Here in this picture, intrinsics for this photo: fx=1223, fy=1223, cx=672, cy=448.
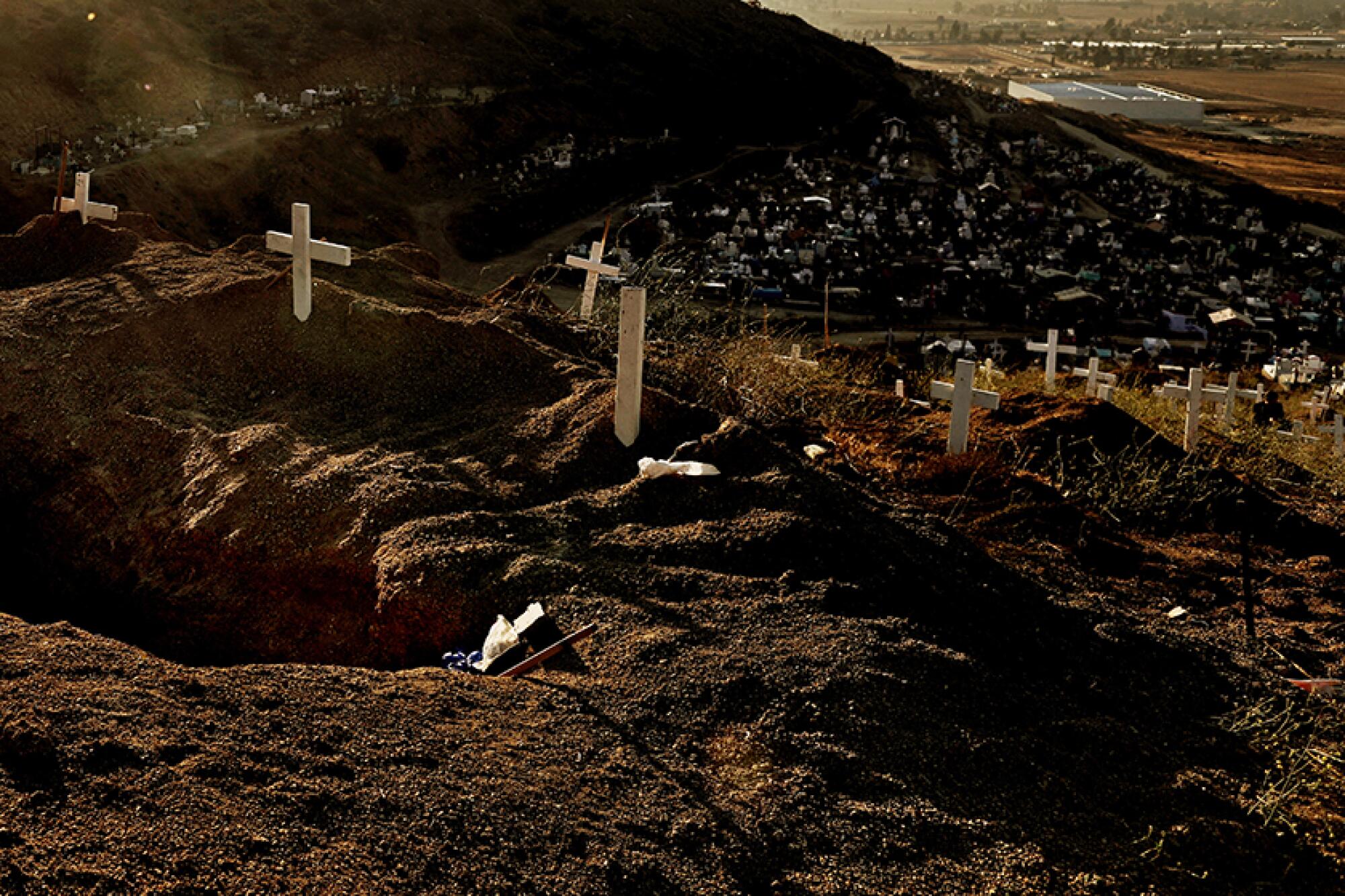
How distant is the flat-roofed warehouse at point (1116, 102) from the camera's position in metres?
83.4

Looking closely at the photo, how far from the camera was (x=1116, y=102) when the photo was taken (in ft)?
279

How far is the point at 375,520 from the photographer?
5.83 m

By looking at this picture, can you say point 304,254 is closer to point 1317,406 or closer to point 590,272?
point 590,272

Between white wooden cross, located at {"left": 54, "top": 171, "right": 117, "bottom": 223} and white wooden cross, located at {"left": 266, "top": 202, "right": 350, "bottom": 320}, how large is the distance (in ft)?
10.4

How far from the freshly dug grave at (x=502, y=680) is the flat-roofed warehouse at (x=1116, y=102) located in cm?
8089

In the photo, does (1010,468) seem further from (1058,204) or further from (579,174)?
(1058,204)

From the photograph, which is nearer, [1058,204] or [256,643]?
[256,643]

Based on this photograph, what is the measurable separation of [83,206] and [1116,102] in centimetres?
8602

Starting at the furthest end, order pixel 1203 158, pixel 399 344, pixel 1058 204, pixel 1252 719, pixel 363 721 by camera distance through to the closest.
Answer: pixel 1203 158 < pixel 1058 204 < pixel 399 344 < pixel 1252 719 < pixel 363 721

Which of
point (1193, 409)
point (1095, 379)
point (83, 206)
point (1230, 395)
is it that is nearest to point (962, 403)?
point (1193, 409)

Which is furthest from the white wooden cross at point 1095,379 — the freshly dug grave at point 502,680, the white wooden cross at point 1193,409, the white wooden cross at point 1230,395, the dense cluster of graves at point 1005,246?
the dense cluster of graves at point 1005,246

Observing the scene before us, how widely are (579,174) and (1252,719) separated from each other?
116ft

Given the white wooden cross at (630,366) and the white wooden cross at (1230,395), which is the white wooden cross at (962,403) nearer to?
the white wooden cross at (630,366)

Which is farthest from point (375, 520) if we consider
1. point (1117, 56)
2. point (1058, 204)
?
point (1117, 56)
